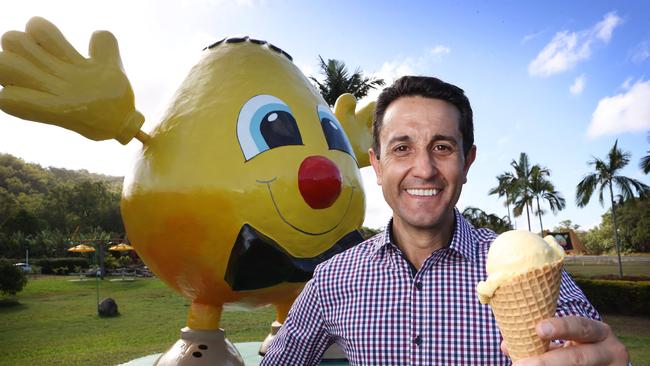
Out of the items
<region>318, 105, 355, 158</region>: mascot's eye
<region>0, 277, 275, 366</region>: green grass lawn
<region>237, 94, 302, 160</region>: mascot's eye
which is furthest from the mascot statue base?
<region>0, 277, 275, 366</region>: green grass lawn

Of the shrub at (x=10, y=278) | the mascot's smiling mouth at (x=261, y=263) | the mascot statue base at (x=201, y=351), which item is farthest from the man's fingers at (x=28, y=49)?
the shrub at (x=10, y=278)

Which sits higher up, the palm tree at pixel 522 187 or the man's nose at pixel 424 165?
the palm tree at pixel 522 187

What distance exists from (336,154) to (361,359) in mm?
2635

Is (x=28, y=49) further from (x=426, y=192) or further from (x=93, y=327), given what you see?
(x=93, y=327)

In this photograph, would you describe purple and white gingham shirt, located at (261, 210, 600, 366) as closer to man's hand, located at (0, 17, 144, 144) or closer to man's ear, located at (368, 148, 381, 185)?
man's ear, located at (368, 148, 381, 185)

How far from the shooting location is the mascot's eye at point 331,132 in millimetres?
4332

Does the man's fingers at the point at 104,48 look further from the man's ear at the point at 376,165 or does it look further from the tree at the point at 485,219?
the tree at the point at 485,219

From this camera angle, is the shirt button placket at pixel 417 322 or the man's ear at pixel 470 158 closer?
the shirt button placket at pixel 417 322

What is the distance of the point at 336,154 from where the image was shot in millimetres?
4266

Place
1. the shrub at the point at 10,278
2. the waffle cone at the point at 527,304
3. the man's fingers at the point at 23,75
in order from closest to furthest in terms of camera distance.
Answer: the waffle cone at the point at 527,304 → the man's fingers at the point at 23,75 → the shrub at the point at 10,278

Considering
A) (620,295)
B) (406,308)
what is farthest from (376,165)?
(620,295)

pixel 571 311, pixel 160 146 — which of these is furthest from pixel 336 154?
pixel 571 311

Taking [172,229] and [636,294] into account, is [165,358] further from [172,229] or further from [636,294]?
[636,294]

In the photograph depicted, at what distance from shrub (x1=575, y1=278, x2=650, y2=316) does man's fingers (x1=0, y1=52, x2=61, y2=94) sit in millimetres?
12844
